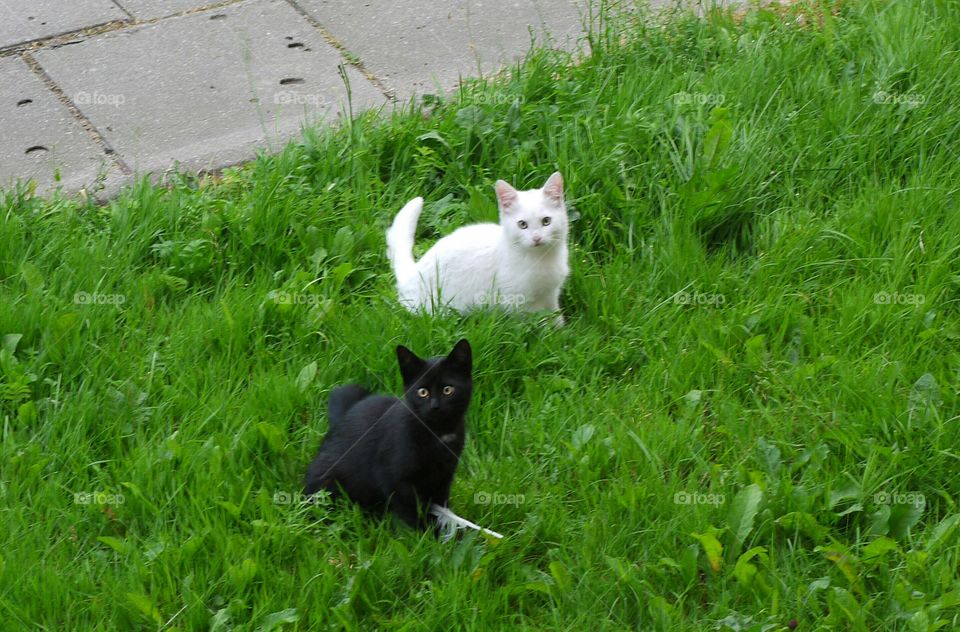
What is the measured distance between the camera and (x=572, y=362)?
415 centimetres

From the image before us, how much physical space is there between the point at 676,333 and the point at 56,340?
242 cm

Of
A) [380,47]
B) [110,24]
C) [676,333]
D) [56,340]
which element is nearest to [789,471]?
[676,333]
